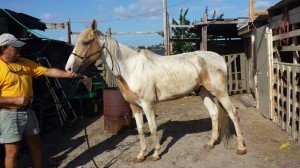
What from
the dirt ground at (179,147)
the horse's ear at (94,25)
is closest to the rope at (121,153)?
the dirt ground at (179,147)

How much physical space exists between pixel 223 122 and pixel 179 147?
0.94 metres

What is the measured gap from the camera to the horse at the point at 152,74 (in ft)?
16.1

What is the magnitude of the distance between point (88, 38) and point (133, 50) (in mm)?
835

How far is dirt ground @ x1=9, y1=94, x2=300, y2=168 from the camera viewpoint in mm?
5250

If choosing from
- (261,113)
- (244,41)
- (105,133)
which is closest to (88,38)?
(105,133)

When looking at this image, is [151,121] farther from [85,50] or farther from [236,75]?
[236,75]

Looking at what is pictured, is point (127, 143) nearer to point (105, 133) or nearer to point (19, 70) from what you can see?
point (105, 133)

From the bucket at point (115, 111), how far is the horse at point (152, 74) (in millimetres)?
1807

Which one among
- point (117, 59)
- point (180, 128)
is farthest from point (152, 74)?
point (180, 128)

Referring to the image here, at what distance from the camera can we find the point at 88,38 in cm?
486

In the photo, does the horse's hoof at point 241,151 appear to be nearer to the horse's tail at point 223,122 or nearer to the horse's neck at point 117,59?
the horse's tail at point 223,122

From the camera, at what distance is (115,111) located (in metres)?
7.35

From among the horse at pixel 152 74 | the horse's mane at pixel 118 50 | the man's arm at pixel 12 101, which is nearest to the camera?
the man's arm at pixel 12 101

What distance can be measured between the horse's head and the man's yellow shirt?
75cm
